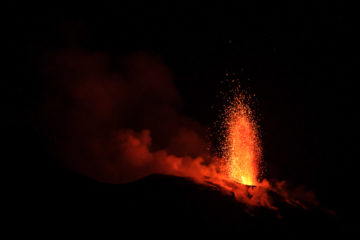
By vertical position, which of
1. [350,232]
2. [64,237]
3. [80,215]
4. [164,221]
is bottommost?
[64,237]

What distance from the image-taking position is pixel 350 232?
58.2 feet

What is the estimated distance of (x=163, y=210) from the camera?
1391cm

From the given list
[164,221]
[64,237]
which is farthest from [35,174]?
[164,221]

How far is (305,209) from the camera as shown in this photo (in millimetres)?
18641

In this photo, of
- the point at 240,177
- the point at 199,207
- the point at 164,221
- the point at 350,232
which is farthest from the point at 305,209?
the point at 164,221

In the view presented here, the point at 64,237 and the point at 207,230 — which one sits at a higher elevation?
the point at 207,230

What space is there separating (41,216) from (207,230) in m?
8.30

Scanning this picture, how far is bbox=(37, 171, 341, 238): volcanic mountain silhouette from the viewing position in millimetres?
13070

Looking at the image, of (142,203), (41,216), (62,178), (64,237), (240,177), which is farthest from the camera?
(240,177)

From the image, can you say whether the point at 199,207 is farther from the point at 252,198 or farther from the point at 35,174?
the point at 35,174

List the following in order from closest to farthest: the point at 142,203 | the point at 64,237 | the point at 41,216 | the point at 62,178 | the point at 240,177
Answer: the point at 64,237
the point at 41,216
the point at 142,203
the point at 62,178
the point at 240,177

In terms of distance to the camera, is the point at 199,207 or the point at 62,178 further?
the point at 62,178

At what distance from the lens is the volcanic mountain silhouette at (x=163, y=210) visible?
42.9ft

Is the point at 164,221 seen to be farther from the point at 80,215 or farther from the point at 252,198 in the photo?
the point at 252,198
